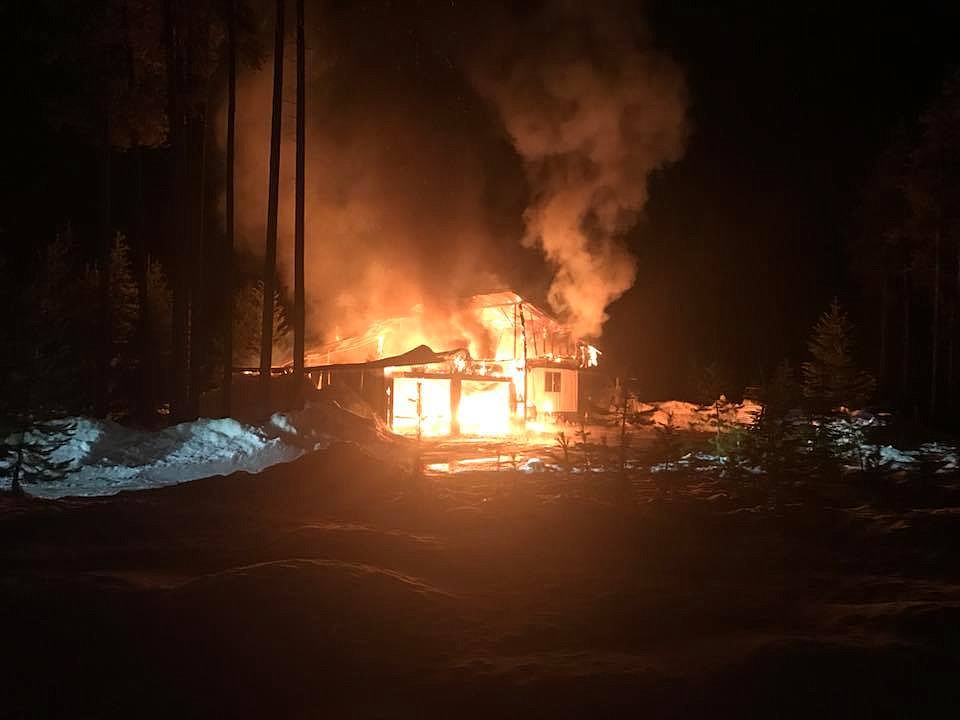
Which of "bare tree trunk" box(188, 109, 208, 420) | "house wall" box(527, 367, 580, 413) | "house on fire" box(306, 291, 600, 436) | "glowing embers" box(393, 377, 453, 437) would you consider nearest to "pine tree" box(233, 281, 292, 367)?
"house on fire" box(306, 291, 600, 436)

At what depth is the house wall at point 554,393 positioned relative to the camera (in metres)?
37.9

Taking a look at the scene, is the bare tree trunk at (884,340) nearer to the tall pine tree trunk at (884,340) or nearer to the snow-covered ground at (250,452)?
the tall pine tree trunk at (884,340)

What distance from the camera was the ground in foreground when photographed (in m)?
4.62

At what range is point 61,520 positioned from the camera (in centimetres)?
1025

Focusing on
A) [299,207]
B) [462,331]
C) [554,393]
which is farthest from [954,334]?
[299,207]

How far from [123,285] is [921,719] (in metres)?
30.2

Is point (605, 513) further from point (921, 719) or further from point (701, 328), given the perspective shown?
point (701, 328)

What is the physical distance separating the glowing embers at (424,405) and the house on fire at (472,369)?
0.14 feet

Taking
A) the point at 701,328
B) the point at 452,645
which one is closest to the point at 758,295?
the point at 701,328

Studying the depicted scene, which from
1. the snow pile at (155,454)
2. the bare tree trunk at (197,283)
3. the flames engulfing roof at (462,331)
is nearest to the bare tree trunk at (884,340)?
the flames engulfing roof at (462,331)

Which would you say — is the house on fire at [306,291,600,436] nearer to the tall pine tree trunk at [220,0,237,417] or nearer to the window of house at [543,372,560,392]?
the window of house at [543,372,560,392]

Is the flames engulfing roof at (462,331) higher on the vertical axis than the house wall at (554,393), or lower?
higher

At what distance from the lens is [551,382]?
127ft

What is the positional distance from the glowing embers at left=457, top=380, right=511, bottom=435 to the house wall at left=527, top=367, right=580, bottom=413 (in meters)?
2.13
